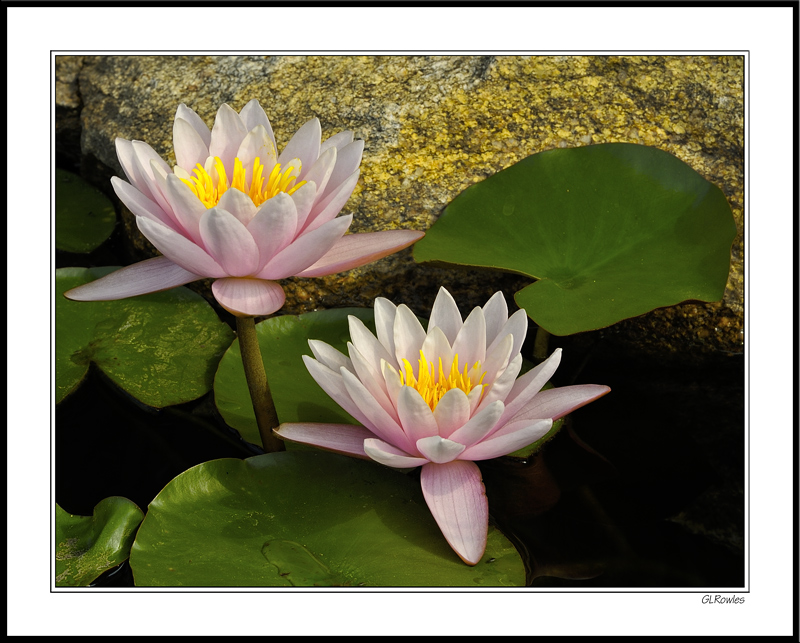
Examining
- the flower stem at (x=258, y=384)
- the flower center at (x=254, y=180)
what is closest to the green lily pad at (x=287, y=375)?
the flower stem at (x=258, y=384)

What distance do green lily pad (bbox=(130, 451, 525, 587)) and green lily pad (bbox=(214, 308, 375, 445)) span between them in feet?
0.62

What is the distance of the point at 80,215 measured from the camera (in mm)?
2562

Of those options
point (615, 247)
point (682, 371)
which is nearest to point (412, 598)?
point (615, 247)

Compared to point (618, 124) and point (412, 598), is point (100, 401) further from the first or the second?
point (618, 124)

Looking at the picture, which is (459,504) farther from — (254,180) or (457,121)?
(457,121)

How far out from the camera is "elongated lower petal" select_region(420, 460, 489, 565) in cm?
123

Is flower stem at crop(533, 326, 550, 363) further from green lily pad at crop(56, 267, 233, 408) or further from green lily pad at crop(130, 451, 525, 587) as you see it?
green lily pad at crop(56, 267, 233, 408)

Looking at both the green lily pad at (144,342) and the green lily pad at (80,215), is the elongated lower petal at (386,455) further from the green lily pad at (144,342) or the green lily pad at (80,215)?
the green lily pad at (80,215)

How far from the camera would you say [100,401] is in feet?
6.23

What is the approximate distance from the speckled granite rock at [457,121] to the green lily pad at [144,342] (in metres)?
0.32

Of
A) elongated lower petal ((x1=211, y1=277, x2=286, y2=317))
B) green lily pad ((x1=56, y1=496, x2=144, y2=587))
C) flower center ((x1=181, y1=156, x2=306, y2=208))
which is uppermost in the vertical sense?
flower center ((x1=181, y1=156, x2=306, y2=208))

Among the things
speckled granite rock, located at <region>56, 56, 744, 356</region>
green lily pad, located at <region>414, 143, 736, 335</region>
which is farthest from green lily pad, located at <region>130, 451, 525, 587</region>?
speckled granite rock, located at <region>56, 56, 744, 356</region>

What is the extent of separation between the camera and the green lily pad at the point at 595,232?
1.64 metres

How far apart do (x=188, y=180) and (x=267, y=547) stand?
0.82 m
